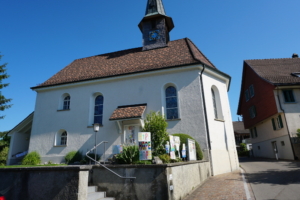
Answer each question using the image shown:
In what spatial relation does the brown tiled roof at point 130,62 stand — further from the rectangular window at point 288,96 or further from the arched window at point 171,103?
the rectangular window at point 288,96

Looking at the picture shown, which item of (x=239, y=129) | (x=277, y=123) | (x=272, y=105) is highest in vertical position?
(x=239, y=129)

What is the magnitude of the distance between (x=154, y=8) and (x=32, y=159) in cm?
1739

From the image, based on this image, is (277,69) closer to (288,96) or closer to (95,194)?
(288,96)

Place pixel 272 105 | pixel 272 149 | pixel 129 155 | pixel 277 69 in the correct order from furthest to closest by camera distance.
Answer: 1. pixel 277 69
2. pixel 272 149
3. pixel 272 105
4. pixel 129 155

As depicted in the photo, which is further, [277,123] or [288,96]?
[277,123]

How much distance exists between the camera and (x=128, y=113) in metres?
13.5

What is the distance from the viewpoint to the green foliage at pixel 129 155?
7.73 metres

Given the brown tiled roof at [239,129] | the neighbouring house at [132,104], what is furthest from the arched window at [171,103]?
the brown tiled roof at [239,129]

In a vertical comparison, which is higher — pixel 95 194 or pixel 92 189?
pixel 92 189

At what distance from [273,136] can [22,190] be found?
23.0 m

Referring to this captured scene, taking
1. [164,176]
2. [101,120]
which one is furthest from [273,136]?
[164,176]

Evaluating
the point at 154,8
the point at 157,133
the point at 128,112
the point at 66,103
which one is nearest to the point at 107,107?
the point at 128,112

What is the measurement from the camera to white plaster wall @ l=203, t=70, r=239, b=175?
12759 millimetres

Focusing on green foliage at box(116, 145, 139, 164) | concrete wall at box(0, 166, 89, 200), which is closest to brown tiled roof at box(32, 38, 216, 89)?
green foliage at box(116, 145, 139, 164)
